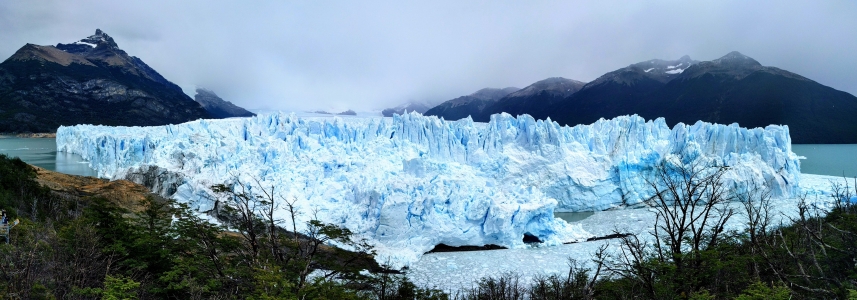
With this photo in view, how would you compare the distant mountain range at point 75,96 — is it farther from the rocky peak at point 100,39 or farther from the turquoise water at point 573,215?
the turquoise water at point 573,215

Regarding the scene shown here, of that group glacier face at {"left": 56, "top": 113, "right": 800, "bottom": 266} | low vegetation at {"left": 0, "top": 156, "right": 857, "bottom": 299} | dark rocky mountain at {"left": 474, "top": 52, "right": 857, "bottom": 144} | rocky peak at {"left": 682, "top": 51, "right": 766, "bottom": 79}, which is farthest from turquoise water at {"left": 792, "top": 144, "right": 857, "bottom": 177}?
low vegetation at {"left": 0, "top": 156, "right": 857, "bottom": 299}

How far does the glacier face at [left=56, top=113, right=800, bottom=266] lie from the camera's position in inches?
556

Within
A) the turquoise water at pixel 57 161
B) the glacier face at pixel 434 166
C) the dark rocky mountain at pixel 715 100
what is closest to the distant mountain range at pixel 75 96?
the turquoise water at pixel 57 161

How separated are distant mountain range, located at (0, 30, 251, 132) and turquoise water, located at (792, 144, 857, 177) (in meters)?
72.8

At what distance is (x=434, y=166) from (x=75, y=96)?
68.3 m

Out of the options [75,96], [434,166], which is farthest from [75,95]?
[434,166]

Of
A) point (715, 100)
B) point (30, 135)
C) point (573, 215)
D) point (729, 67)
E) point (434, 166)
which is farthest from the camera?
point (729, 67)

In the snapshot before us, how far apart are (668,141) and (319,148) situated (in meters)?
17.4

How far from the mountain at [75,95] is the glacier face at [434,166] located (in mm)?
40354

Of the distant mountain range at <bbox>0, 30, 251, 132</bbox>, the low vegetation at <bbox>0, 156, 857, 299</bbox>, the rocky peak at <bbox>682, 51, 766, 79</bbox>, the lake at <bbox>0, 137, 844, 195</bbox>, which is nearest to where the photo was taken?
the low vegetation at <bbox>0, 156, 857, 299</bbox>

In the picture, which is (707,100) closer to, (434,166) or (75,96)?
(434,166)

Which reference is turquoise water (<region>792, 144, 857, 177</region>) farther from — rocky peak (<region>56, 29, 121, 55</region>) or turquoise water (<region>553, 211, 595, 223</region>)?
rocky peak (<region>56, 29, 121, 55</region>)

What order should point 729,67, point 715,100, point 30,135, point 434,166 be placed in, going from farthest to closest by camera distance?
point 729,67 → point 715,100 → point 30,135 → point 434,166

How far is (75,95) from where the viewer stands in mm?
60844
